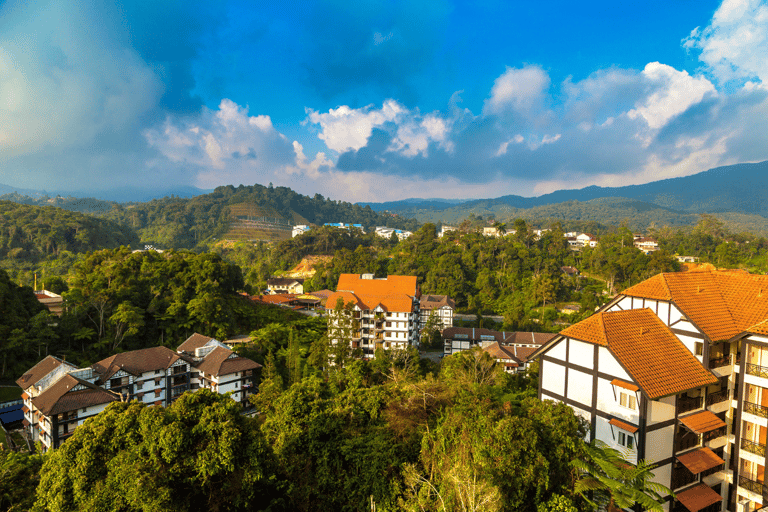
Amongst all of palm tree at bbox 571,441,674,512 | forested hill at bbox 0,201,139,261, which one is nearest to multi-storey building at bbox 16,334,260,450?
palm tree at bbox 571,441,674,512

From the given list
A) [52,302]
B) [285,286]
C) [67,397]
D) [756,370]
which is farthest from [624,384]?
[285,286]

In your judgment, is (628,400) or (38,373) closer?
(628,400)

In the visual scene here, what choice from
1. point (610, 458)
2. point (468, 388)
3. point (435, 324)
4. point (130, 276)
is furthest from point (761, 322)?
point (130, 276)

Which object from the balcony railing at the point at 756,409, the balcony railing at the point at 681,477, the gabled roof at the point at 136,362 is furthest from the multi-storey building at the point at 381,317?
the balcony railing at the point at 756,409

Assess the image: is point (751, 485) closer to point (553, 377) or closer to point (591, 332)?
point (553, 377)

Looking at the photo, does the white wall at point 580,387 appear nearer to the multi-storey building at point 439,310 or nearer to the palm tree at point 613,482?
the palm tree at point 613,482

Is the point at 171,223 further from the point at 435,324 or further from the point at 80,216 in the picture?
the point at 435,324
